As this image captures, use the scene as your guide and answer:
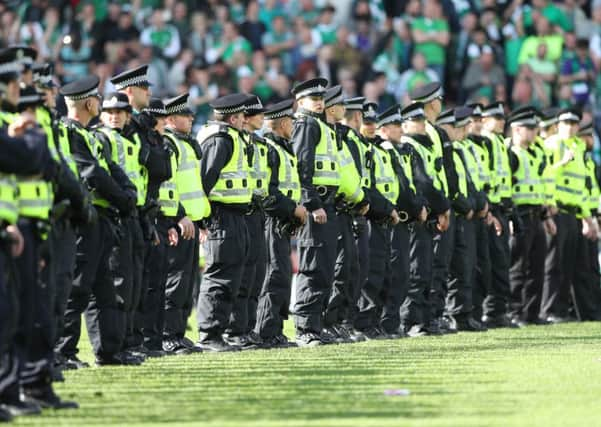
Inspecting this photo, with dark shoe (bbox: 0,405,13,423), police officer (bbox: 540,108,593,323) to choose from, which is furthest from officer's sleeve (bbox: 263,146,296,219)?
dark shoe (bbox: 0,405,13,423)

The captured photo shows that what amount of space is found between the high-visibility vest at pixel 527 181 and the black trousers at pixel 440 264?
208cm

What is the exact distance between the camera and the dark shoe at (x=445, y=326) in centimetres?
1970

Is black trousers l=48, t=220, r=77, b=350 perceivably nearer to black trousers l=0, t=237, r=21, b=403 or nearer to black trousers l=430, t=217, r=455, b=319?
black trousers l=0, t=237, r=21, b=403

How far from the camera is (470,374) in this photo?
1364 cm

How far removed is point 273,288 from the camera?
56.3 ft

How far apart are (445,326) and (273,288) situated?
3.33 meters

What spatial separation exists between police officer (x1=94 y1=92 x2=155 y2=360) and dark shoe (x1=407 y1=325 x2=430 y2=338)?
508 cm

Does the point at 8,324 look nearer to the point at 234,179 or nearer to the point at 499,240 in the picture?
the point at 234,179

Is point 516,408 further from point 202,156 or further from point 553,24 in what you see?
point 553,24

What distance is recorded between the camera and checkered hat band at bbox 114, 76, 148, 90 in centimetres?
1517

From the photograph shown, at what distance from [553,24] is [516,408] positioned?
20430 mm

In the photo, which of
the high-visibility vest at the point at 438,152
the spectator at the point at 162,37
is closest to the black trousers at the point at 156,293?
the high-visibility vest at the point at 438,152

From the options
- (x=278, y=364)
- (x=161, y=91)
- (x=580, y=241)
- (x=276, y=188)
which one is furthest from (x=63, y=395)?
(x=161, y=91)

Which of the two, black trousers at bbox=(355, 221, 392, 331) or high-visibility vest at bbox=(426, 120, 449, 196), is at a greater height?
high-visibility vest at bbox=(426, 120, 449, 196)
